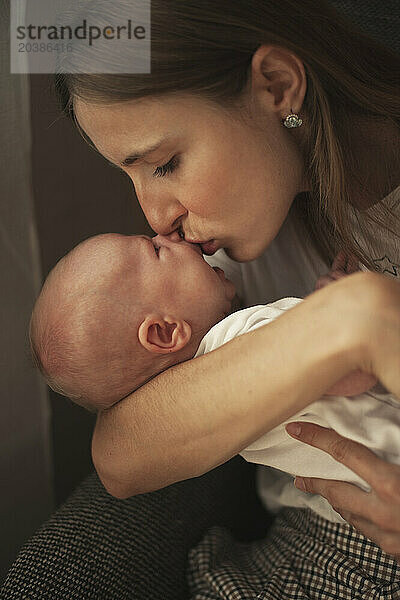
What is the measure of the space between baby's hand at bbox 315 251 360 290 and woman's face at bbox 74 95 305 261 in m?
0.09

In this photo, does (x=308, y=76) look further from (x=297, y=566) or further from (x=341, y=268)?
(x=297, y=566)

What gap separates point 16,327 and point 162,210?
0.29 meters

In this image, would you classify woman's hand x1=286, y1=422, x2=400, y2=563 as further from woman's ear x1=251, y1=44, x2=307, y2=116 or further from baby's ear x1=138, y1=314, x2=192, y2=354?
woman's ear x1=251, y1=44, x2=307, y2=116

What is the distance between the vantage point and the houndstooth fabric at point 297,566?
877 mm

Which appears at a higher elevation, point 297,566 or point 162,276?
point 162,276

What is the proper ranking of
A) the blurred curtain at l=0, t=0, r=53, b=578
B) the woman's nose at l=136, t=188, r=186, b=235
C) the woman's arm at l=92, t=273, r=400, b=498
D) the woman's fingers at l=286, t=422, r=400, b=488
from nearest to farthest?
the woman's arm at l=92, t=273, r=400, b=498 → the woman's fingers at l=286, t=422, r=400, b=488 → the woman's nose at l=136, t=188, r=186, b=235 → the blurred curtain at l=0, t=0, r=53, b=578

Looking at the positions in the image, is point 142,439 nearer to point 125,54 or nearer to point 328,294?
point 328,294

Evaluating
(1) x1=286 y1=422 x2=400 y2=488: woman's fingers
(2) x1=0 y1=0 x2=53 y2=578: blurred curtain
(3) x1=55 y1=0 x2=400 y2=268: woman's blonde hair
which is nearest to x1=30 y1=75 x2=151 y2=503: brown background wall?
(2) x1=0 y1=0 x2=53 y2=578: blurred curtain

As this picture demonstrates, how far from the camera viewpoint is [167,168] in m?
0.81

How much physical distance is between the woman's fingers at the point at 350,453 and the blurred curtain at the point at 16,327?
0.41 metres

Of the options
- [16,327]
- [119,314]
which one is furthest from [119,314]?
[16,327]

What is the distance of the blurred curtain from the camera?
3.16 ft

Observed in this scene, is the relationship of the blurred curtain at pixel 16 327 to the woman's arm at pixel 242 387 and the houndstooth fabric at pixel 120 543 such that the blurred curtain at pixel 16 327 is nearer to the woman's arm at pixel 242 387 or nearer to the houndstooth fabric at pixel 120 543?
the houndstooth fabric at pixel 120 543

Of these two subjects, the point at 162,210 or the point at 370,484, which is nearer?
the point at 370,484
